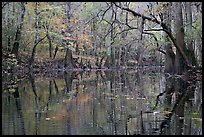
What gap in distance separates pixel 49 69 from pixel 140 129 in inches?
1271

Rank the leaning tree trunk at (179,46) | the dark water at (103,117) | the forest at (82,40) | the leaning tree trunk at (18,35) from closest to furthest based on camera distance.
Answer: the dark water at (103,117) < the forest at (82,40) < the leaning tree trunk at (179,46) < the leaning tree trunk at (18,35)

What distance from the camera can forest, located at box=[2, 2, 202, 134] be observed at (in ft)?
63.4

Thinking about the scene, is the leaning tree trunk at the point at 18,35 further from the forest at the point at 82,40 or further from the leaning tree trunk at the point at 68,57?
the leaning tree trunk at the point at 68,57

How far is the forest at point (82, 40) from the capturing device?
63.4 ft

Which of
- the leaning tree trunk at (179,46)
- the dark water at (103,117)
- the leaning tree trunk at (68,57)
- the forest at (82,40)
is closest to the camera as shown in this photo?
the dark water at (103,117)

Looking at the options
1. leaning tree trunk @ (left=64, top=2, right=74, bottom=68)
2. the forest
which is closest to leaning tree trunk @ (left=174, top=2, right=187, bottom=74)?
the forest

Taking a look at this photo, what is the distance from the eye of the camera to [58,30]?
37.4 meters

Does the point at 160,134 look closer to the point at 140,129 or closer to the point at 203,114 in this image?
the point at 140,129

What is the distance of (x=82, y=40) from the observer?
4862cm

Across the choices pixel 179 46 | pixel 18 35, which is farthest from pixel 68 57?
pixel 179 46

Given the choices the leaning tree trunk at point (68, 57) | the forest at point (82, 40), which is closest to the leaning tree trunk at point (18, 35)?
the forest at point (82, 40)

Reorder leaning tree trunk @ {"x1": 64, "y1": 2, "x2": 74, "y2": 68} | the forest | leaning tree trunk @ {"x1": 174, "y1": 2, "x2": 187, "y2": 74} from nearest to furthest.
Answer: the forest, leaning tree trunk @ {"x1": 174, "y1": 2, "x2": 187, "y2": 74}, leaning tree trunk @ {"x1": 64, "y1": 2, "x2": 74, "y2": 68}

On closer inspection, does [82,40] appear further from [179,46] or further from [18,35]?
[179,46]

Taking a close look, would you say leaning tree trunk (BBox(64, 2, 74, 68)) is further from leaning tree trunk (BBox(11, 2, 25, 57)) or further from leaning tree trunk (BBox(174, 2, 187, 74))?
leaning tree trunk (BBox(174, 2, 187, 74))
